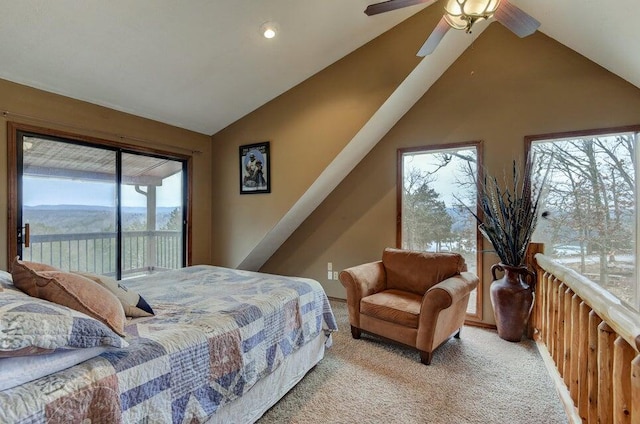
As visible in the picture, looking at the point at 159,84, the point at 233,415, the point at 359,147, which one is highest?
the point at 159,84

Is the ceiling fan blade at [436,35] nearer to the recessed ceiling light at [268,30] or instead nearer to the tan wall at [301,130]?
the tan wall at [301,130]

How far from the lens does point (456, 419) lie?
1767 mm

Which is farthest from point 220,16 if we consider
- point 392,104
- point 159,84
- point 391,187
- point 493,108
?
point 493,108

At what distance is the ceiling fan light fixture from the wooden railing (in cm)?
158

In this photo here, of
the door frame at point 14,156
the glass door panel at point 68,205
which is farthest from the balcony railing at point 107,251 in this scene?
the door frame at point 14,156

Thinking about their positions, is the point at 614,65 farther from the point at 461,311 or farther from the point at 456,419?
the point at 456,419

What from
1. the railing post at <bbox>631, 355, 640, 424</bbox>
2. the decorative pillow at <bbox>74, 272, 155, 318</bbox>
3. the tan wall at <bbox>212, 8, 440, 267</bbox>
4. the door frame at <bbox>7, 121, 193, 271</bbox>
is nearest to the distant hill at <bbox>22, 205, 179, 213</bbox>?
the door frame at <bbox>7, 121, 193, 271</bbox>

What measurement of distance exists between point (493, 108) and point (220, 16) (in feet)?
8.97

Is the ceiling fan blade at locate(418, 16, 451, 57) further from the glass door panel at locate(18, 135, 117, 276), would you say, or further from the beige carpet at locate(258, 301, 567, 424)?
the glass door panel at locate(18, 135, 117, 276)

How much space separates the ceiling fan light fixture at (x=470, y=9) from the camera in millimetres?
1724

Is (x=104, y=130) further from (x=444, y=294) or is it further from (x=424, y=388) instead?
(x=424, y=388)

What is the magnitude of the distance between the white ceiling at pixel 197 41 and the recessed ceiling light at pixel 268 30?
0.14ft

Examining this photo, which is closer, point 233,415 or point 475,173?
point 233,415

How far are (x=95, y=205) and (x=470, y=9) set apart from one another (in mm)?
3788
